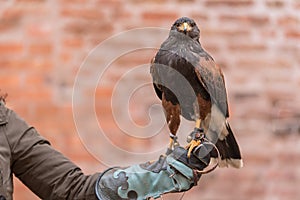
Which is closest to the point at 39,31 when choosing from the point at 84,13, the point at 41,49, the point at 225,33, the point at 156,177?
the point at 41,49

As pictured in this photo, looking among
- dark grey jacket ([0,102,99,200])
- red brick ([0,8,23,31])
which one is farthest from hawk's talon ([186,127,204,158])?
red brick ([0,8,23,31])

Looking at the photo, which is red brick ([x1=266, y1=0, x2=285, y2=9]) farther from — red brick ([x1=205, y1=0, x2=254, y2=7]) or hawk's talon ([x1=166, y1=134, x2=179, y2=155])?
hawk's talon ([x1=166, y1=134, x2=179, y2=155])

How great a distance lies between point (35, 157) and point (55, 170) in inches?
2.3

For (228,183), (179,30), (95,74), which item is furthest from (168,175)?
(228,183)

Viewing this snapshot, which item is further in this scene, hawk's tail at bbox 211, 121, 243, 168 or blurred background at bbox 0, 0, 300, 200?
blurred background at bbox 0, 0, 300, 200

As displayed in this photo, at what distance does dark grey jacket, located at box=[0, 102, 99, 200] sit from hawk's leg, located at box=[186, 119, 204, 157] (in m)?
0.36

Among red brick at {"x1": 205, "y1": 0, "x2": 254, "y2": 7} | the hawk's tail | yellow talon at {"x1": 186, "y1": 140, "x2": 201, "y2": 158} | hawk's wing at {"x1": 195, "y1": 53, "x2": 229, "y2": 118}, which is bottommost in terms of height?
the hawk's tail

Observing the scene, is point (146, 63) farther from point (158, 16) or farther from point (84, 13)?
point (84, 13)

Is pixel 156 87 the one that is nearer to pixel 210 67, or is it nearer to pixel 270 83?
pixel 210 67

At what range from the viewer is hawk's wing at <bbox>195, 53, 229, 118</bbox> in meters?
1.20

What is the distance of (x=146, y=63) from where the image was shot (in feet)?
7.82

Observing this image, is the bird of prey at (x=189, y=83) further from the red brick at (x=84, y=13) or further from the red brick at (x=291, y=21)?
the red brick at (x=291, y=21)

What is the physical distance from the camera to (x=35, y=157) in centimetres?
157

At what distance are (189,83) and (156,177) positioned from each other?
237 millimetres
